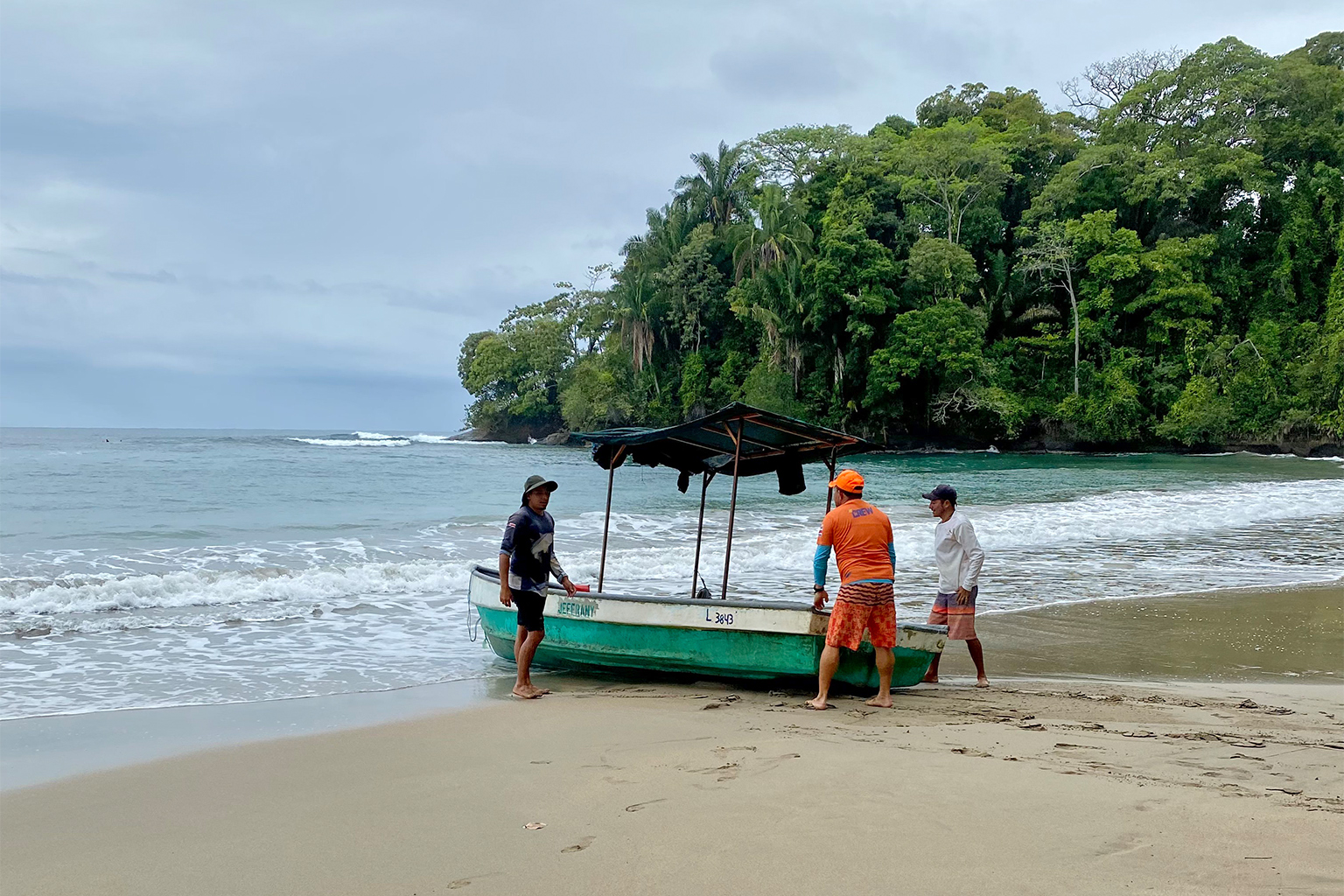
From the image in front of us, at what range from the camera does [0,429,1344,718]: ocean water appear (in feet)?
27.1

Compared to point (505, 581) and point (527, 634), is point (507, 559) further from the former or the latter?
point (527, 634)

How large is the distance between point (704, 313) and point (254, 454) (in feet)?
80.1

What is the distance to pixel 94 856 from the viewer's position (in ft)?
13.2

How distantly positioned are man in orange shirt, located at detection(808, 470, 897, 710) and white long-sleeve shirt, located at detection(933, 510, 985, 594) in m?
0.82

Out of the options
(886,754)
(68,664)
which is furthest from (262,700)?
(886,754)

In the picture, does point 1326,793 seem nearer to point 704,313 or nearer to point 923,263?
point 923,263

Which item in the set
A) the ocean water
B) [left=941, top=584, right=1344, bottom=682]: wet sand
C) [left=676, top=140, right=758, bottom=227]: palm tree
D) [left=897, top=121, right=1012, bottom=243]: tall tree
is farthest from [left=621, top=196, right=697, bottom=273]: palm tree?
[left=941, top=584, right=1344, bottom=682]: wet sand

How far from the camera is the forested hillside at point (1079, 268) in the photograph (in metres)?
40.4

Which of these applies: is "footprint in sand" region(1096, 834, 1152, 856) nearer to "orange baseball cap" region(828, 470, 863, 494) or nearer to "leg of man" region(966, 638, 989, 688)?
"orange baseball cap" region(828, 470, 863, 494)

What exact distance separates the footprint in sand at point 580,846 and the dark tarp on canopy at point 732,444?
3.65 meters

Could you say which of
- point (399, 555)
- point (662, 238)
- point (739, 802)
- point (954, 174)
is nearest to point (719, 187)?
point (662, 238)

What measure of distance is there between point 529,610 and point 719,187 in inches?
1976

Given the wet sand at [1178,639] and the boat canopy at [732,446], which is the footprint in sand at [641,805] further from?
the wet sand at [1178,639]

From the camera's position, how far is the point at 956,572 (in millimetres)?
7188
